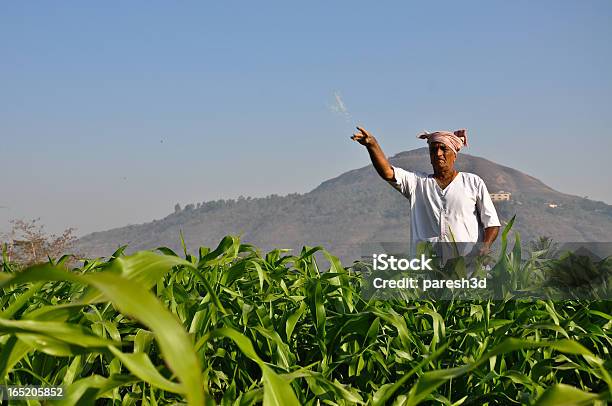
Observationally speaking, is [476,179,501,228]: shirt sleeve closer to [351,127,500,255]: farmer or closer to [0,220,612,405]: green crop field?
[351,127,500,255]: farmer

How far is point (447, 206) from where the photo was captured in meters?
4.84

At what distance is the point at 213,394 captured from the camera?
1.99 meters

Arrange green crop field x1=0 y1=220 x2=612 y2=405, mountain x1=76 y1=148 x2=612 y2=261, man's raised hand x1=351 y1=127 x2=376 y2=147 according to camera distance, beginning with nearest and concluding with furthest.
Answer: green crop field x1=0 y1=220 x2=612 y2=405, man's raised hand x1=351 y1=127 x2=376 y2=147, mountain x1=76 y1=148 x2=612 y2=261

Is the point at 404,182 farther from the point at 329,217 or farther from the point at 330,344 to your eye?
the point at 329,217

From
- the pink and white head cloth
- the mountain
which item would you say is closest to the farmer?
the pink and white head cloth

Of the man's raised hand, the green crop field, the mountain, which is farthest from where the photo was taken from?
the mountain

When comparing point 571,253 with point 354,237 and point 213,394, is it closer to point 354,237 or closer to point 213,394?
point 213,394

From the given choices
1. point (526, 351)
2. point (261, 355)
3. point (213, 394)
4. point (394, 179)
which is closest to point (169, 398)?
point (213, 394)

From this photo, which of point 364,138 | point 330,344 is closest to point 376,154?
point 364,138

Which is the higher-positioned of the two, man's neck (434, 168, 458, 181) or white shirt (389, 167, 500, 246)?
man's neck (434, 168, 458, 181)

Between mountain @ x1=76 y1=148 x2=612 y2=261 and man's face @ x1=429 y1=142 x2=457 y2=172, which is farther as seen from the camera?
mountain @ x1=76 y1=148 x2=612 y2=261

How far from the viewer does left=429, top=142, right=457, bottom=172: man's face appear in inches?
198

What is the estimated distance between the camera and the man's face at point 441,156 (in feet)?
16.5

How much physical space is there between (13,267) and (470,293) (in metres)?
1.93
